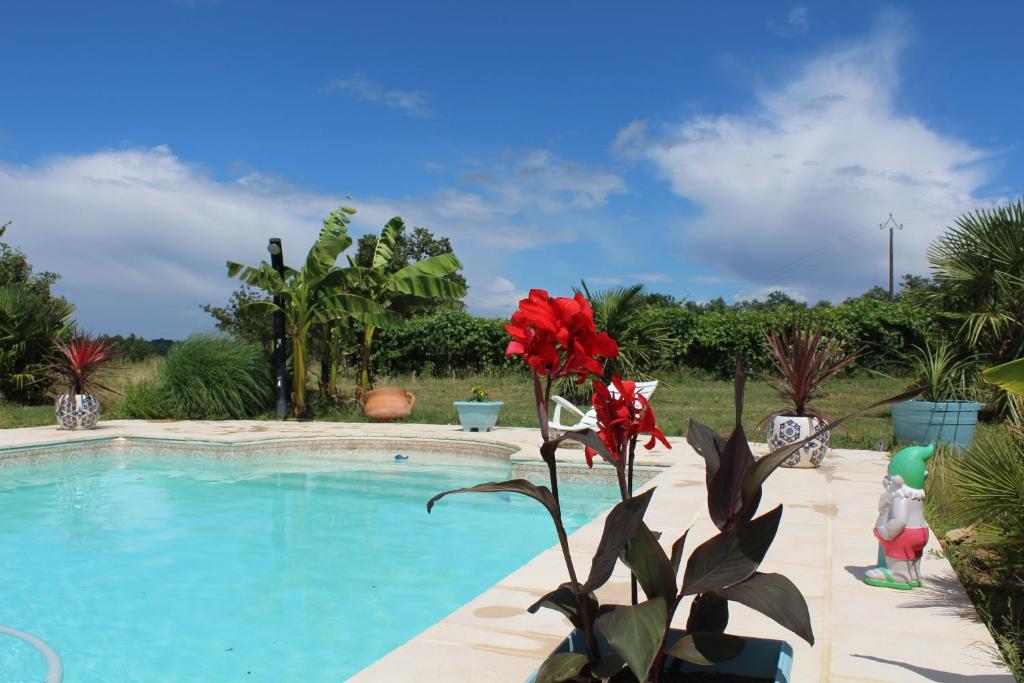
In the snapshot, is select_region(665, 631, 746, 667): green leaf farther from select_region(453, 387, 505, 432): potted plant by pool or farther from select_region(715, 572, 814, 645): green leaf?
select_region(453, 387, 505, 432): potted plant by pool

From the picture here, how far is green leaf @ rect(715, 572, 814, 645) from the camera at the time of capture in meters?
1.18

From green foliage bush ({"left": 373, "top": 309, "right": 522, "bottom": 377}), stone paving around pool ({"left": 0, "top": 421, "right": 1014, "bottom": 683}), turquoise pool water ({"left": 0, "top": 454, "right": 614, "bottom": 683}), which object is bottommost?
turquoise pool water ({"left": 0, "top": 454, "right": 614, "bottom": 683})

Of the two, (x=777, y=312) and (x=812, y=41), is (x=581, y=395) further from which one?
(x=777, y=312)

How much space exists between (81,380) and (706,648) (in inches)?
433

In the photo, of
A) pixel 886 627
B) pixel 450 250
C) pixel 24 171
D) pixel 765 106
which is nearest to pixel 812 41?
pixel 765 106

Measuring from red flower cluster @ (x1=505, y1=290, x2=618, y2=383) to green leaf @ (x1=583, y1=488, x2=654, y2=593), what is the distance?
0.24m

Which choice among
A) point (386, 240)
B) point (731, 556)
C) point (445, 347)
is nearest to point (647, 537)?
point (731, 556)

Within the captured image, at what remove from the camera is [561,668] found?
56.7 inches

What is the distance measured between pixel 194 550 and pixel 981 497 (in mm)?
4865

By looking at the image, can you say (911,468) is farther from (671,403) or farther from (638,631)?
(671,403)

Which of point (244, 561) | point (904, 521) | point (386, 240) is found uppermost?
point (386, 240)

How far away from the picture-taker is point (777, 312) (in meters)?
17.6

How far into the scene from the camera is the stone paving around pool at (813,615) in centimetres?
238

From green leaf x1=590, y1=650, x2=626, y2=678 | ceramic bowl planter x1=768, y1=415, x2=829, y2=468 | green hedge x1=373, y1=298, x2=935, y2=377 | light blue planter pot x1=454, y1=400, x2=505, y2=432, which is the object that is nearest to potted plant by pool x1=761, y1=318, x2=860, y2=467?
ceramic bowl planter x1=768, y1=415, x2=829, y2=468
